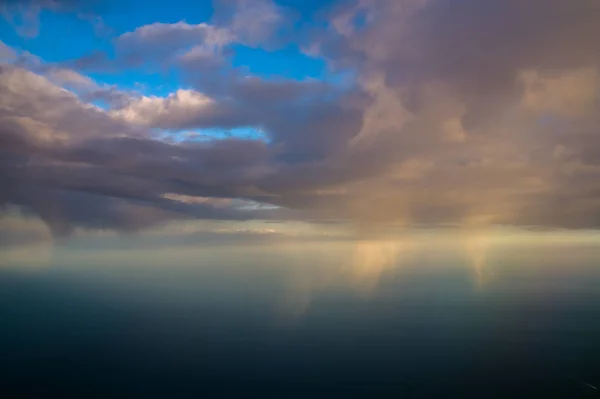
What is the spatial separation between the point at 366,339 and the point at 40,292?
113 meters

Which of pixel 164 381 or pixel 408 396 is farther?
pixel 164 381

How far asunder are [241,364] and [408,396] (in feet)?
78.0

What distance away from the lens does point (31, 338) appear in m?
Answer: 67.2

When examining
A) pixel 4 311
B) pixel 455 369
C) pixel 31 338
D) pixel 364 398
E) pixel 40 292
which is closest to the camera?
pixel 364 398

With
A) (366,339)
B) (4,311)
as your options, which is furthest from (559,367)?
(4,311)

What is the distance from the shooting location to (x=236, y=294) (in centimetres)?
12962

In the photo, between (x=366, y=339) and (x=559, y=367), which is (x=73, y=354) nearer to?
(x=366, y=339)

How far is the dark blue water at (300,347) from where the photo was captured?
46812mm

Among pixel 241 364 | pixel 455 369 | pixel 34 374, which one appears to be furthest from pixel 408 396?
pixel 34 374

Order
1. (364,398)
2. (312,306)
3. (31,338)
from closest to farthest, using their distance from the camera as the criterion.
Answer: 1. (364,398)
2. (31,338)
3. (312,306)

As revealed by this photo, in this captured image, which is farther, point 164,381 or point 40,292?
point 40,292

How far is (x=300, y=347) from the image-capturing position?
63281 mm

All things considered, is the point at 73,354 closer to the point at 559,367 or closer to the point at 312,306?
the point at 312,306

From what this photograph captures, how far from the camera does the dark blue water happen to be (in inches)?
1843
